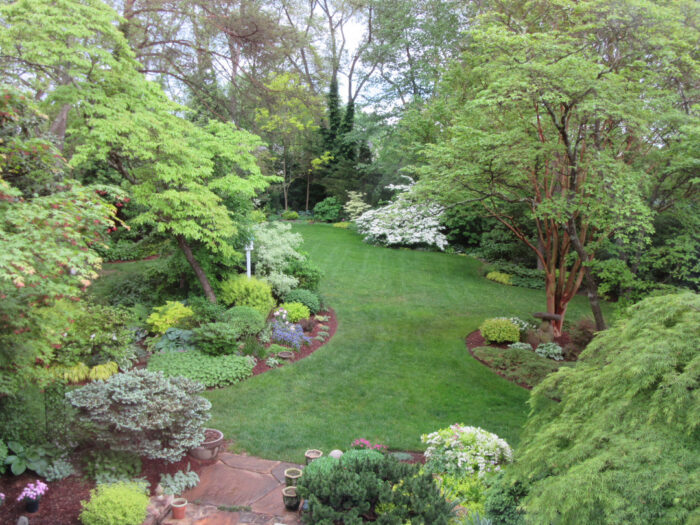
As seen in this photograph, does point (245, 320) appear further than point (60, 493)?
Yes

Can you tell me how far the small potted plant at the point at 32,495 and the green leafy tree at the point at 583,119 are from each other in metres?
6.67

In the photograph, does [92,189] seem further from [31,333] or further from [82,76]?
[82,76]

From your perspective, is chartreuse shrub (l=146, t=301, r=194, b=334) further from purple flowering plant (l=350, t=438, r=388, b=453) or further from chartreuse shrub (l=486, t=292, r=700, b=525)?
chartreuse shrub (l=486, t=292, r=700, b=525)

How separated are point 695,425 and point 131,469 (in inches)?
192

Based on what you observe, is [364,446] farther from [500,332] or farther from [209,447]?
[500,332]

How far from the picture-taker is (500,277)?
51.6 ft

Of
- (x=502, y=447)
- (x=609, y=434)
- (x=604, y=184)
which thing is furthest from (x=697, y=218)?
(x=609, y=434)

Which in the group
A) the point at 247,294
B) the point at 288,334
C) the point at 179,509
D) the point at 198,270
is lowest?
the point at 179,509

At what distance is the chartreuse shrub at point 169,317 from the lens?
8.67 metres

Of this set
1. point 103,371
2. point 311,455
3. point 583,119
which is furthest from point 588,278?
point 103,371

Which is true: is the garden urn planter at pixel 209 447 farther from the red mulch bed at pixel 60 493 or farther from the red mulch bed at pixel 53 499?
the red mulch bed at pixel 53 499

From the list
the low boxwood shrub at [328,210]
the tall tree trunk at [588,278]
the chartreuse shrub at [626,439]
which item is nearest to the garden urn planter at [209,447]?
the chartreuse shrub at [626,439]

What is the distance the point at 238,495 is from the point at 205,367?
3.18 meters

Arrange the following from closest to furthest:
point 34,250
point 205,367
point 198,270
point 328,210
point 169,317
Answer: point 34,250, point 205,367, point 169,317, point 198,270, point 328,210
